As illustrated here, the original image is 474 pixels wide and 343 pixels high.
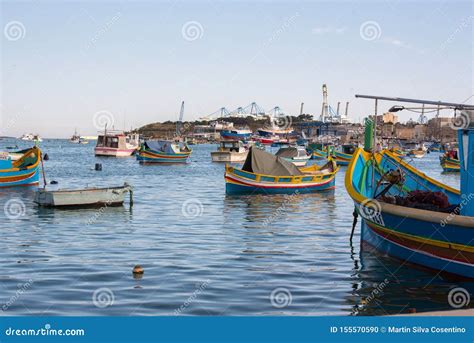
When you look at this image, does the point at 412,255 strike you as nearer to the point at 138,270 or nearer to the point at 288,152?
the point at 138,270

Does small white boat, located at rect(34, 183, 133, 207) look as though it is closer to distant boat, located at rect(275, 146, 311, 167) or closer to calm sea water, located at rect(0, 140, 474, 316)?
calm sea water, located at rect(0, 140, 474, 316)

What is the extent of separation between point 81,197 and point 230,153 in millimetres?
58083

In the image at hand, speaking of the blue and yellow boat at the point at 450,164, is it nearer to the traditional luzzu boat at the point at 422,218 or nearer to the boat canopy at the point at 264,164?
the boat canopy at the point at 264,164

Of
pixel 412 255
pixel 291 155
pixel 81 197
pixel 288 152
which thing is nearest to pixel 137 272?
pixel 412 255

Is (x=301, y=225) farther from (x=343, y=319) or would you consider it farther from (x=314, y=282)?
(x=343, y=319)

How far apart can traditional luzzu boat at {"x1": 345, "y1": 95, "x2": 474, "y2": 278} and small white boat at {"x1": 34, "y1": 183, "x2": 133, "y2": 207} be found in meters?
14.5

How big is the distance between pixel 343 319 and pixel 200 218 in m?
21.1

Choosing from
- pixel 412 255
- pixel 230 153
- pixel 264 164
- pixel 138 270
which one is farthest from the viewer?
pixel 230 153

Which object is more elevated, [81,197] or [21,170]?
[21,170]

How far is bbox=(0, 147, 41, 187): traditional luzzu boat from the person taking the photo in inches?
1657

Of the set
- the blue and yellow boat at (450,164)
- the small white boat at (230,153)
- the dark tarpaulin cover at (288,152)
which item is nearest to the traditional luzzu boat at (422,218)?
the dark tarpaulin cover at (288,152)

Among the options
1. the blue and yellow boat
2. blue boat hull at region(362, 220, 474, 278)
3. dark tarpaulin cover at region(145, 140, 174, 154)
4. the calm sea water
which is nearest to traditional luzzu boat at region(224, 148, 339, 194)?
the calm sea water

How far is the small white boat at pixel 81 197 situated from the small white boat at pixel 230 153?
2234 inches

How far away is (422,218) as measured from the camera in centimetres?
1537
